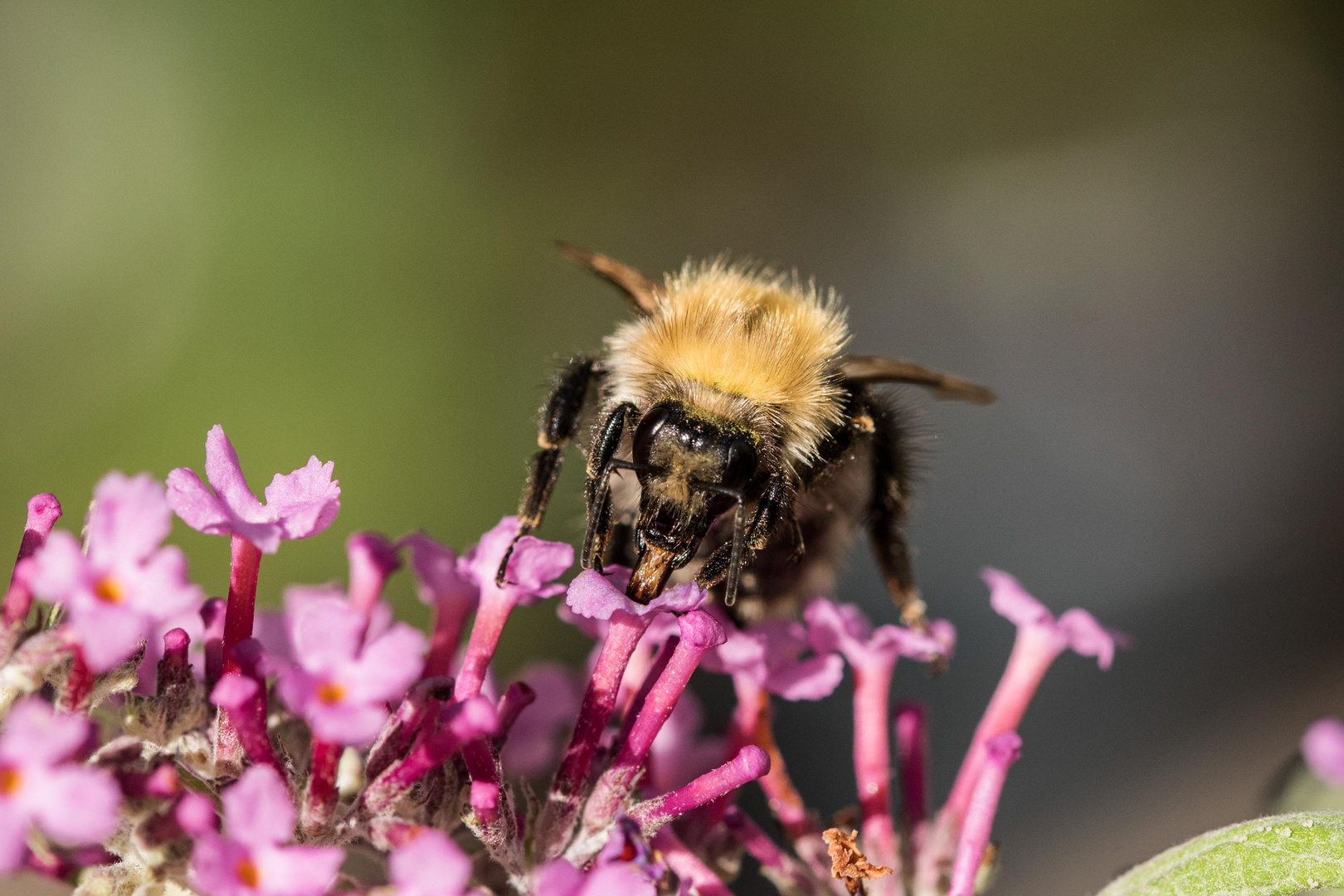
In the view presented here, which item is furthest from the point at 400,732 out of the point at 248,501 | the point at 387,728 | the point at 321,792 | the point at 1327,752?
the point at 1327,752

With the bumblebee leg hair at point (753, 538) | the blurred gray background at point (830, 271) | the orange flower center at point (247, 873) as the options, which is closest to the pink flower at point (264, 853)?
the orange flower center at point (247, 873)

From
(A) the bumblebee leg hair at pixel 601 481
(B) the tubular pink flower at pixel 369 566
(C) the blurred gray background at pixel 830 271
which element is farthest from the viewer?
(C) the blurred gray background at pixel 830 271

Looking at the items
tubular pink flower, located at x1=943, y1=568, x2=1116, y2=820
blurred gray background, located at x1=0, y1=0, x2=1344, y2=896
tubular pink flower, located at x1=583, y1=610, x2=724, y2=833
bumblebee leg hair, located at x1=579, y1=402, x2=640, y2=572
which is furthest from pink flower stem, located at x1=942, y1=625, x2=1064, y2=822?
blurred gray background, located at x1=0, y1=0, x2=1344, y2=896

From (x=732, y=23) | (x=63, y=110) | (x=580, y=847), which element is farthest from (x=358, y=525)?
(x=732, y=23)

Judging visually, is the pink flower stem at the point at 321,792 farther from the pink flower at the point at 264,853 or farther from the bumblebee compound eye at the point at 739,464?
the bumblebee compound eye at the point at 739,464

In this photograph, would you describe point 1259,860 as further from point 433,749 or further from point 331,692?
point 331,692

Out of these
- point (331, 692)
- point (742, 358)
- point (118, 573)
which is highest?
point (742, 358)

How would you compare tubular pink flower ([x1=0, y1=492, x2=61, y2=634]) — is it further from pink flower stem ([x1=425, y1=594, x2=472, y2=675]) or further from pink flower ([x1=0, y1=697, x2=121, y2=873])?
pink flower stem ([x1=425, y1=594, x2=472, y2=675])

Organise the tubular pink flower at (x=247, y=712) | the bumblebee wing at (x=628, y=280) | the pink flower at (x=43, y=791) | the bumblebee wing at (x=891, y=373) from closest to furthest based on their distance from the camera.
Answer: the pink flower at (x=43, y=791) → the tubular pink flower at (x=247, y=712) → the bumblebee wing at (x=891, y=373) → the bumblebee wing at (x=628, y=280)
